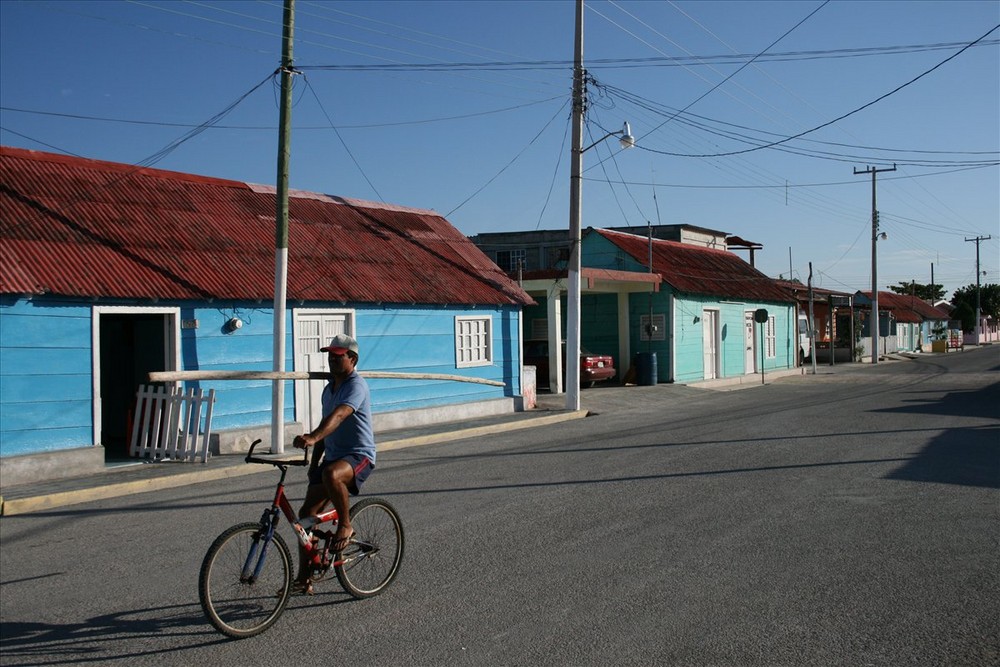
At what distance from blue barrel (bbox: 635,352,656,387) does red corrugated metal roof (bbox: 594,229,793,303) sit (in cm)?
243

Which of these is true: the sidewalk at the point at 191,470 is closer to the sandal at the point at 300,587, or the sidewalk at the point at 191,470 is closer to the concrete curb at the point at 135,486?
the concrete curb at the point at 135,486

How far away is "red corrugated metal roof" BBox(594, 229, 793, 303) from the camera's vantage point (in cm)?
3061

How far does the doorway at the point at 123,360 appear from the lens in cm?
1568

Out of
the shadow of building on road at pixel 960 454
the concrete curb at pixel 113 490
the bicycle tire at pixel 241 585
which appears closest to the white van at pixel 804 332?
the shadow of building on road at pixel 960 454

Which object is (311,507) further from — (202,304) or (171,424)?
(202,304)

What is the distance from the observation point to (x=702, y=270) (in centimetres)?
3406

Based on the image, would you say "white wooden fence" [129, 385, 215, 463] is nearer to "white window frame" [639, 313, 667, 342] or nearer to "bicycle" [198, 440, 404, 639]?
"bicycle" [198, 440, 404, 639]

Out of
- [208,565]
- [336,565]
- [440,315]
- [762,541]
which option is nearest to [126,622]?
[208,565]

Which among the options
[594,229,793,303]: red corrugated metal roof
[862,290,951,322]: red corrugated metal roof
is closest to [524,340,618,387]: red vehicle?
[594,229,793,303]: red corrugated metal roof

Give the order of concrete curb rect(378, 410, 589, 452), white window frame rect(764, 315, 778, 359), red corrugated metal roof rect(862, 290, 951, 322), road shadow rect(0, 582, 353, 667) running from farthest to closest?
red corrugated metal roof rect(862, 290, 951, 322), white window frame rect(764, 315, 778, 359), concrete curb rect(378, 410, 589, 452), road shadow rect(0, 582, 353, 667)

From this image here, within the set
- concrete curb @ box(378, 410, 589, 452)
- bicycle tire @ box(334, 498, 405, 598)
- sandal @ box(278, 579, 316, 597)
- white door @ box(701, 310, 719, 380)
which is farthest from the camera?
white door @ box(701, 310, 719, 380)

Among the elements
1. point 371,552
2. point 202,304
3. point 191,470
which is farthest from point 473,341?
point 371,552

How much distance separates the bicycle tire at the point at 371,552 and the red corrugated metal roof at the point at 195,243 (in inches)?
305

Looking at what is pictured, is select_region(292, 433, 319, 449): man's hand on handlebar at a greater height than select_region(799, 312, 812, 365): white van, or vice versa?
select_region(799, 312, 812, 365): white van
